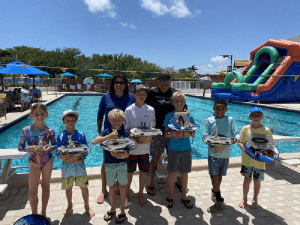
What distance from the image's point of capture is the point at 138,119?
2623mm

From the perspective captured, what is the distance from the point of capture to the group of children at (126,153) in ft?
7.47

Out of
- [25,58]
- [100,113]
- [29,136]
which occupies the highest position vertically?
[25,58]

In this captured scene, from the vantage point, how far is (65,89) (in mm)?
26578

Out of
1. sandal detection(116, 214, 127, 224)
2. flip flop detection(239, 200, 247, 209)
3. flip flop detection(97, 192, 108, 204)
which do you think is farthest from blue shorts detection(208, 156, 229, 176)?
flip flop detection(97, 192, 108, 204)

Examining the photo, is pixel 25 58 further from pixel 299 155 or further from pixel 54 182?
pixel 299 155

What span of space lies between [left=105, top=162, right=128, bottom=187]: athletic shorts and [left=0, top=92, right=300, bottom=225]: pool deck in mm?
580

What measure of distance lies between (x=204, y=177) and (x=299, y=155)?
2.96 m

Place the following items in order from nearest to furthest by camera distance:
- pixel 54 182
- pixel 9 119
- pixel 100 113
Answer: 1. pixel 100 113
2. pixel 54 182
3. pixel 9 119

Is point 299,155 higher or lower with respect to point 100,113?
lower

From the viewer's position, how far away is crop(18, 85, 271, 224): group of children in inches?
89.7

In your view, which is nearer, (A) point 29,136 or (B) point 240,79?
(A) point 29,136

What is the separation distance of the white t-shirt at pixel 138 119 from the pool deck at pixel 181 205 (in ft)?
3.03

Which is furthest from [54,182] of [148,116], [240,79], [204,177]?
[240,79]

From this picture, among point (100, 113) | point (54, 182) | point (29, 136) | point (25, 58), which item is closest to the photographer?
point (29, 136)
